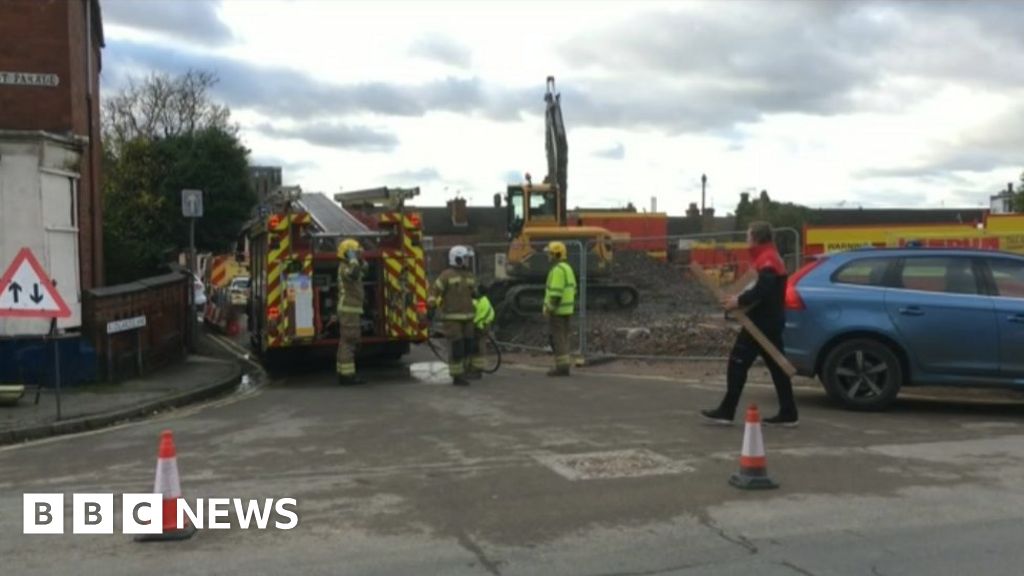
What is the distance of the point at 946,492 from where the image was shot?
23.4ft

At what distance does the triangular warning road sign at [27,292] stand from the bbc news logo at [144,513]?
3.70 metres

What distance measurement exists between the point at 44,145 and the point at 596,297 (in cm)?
1432

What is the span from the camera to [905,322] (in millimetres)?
10250

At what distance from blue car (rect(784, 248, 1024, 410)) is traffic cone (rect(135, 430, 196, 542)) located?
22.0 ft

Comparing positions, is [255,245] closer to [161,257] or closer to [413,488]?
[413,488]

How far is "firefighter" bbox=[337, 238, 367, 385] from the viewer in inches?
539

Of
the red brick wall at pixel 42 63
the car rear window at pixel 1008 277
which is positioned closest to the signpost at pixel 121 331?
the red brick wall at pixel 42 63

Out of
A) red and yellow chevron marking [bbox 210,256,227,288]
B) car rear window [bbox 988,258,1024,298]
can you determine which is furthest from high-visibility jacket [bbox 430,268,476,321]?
red and yellow chevron marking [bbox 210,256,227,288]

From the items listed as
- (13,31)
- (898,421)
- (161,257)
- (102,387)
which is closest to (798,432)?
(898,421)

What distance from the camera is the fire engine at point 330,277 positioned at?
1438 cm

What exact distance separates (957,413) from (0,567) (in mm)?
8928

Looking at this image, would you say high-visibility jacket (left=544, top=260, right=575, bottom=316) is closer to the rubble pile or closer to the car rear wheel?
the rubble pile

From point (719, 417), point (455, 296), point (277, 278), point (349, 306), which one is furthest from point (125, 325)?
point (719, 417)

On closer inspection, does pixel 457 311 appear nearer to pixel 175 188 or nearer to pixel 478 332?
pixel 478 332
